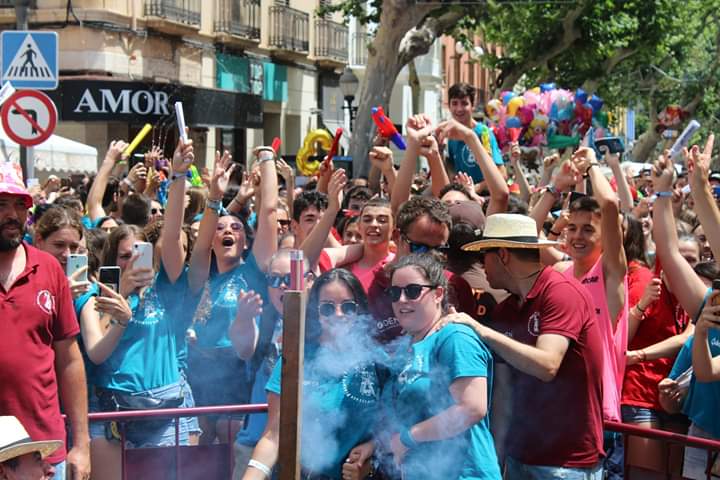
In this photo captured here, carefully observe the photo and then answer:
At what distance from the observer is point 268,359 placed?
4.83 m

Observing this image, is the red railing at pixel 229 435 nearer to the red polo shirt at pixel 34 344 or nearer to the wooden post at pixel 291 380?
the red polo shirt at pixel 34 344

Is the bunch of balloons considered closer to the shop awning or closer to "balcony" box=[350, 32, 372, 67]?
the shop awning

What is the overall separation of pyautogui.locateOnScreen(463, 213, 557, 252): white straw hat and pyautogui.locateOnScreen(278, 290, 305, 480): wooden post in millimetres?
1313

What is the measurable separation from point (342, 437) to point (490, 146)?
13.4 ft

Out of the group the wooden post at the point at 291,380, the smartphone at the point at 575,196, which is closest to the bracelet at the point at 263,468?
the wooden post at the point at 291,380

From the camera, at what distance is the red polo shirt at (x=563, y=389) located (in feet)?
13.3

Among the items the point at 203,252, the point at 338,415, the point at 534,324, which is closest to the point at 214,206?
the point at 203,252

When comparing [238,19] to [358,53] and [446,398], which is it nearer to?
[358,53]

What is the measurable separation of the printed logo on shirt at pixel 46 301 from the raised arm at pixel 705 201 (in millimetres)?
2707

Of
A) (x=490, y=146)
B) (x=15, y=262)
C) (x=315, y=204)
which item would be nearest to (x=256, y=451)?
(x=15, y=262)

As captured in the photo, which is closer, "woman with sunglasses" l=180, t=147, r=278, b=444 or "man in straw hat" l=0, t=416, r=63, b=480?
"man in straw hat" l=0, t=416, r=63, b=480

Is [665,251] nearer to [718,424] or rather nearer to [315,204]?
[718,424]

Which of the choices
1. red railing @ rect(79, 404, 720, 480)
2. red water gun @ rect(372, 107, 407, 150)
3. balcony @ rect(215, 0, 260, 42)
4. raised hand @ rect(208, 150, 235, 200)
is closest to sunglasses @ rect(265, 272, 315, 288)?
red railing @ rect(79, 404, 720, 480)

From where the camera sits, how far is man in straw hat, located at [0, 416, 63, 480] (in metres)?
3.37
